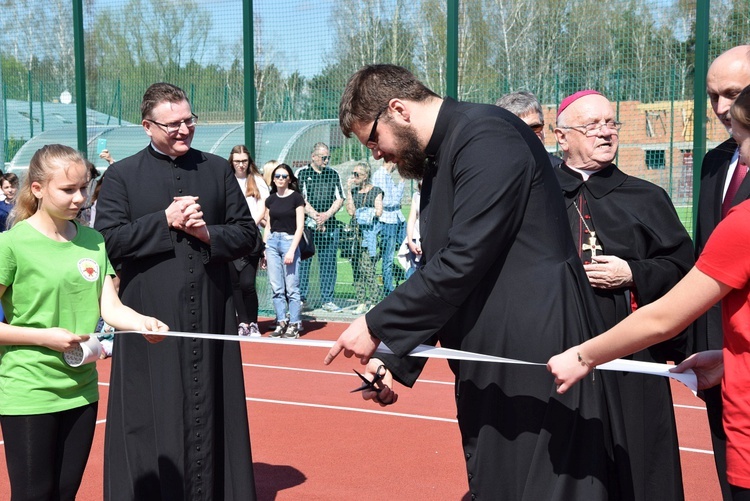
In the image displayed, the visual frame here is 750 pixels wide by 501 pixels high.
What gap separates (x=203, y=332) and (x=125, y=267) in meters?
0.57

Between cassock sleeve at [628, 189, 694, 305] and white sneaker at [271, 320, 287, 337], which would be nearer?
cassock sleeve at [628, 189, 694, 305]

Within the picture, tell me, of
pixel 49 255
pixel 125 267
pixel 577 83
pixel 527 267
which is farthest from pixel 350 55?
pixel 527 267

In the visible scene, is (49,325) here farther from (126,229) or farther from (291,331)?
(291,331)

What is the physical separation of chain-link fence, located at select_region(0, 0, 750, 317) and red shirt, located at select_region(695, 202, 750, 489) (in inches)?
Answer: 337

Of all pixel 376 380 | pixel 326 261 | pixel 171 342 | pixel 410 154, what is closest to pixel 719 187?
pixel 410 154

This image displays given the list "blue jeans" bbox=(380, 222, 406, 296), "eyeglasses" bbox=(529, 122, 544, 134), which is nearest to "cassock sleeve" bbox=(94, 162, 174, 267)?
"eyeglasses" bbox=(529, 122, 544, 134)

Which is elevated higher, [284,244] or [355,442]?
[284,244]

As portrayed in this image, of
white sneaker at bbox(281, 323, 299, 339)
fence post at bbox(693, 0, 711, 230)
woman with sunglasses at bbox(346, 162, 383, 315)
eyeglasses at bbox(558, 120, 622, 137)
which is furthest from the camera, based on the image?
woman with sunglasses at bbox(346, 162, 383, 315)

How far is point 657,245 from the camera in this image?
4.36m

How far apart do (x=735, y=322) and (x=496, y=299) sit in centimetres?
86

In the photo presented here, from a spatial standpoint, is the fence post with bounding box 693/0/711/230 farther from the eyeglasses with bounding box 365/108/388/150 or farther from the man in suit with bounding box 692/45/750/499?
the eyeglasses with bounding box 365/108/388/150

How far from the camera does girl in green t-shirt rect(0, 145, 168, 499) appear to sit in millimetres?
3982

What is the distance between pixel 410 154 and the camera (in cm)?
348

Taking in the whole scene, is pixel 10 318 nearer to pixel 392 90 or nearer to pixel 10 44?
pixel 392 90
